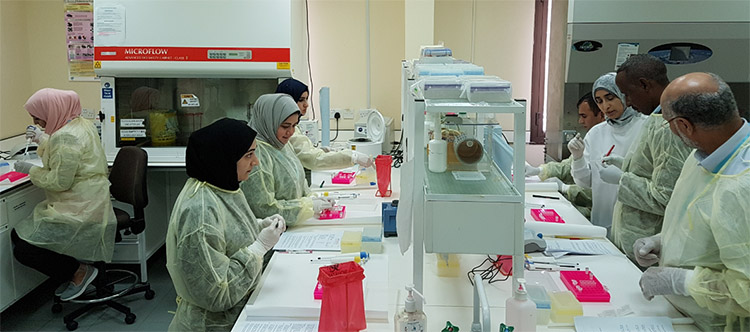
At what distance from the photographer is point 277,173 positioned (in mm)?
2555

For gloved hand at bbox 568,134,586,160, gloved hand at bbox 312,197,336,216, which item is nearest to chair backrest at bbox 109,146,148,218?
gloved hand at bbox 312,197,336,216

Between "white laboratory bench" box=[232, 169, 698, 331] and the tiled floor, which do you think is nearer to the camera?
"white laboratory bench" box=[232, 169, 698, 331]

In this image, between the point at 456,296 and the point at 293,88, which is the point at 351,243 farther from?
the point at 293,88

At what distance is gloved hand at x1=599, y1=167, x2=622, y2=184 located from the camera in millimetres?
2539

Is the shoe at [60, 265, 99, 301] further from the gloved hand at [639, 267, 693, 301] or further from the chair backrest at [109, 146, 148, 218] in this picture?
the gloved hand at [639, 267, 693, 301]

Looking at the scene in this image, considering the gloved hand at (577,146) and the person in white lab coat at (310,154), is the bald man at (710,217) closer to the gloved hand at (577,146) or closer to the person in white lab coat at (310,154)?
the gloved hand at (577,146)

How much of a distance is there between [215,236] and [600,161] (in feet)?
6.30

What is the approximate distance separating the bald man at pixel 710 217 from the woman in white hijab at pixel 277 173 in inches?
53.4

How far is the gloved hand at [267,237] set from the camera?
6.14 ft

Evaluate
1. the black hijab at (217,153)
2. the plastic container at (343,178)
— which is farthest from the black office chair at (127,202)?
the black hijab at (217,153)

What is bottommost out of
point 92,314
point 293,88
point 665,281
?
point 92,314

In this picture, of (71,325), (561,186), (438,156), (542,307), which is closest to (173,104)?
(71,325)

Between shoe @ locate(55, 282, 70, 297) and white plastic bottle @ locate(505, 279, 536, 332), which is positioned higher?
white plastic bottle @ locate(505, 279, 536, 332)

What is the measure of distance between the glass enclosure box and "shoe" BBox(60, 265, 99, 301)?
818 mm
